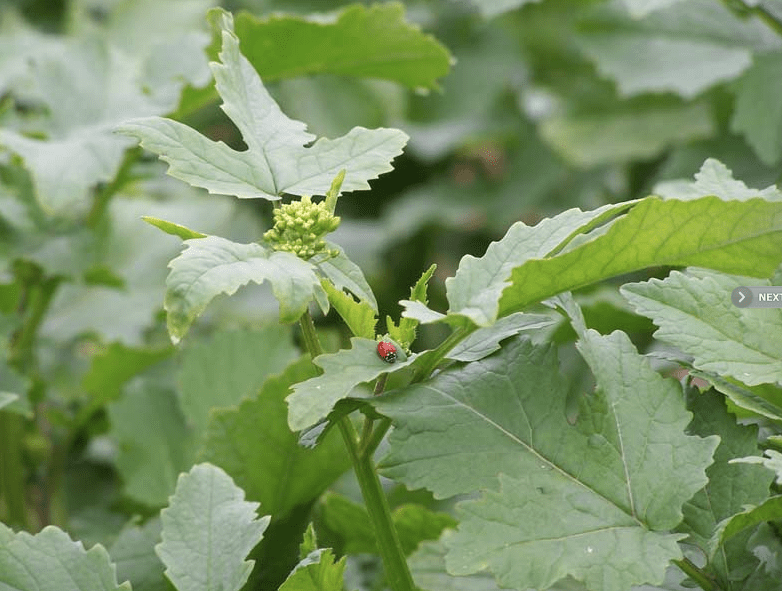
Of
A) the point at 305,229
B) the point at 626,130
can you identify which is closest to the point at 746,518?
the point at 305,229

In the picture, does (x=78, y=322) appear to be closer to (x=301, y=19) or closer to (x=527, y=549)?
(x=301, y=19)

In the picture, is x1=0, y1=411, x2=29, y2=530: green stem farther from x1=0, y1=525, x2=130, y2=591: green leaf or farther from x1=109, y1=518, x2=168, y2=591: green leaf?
x1=0, y1=525, x2=130, y2=591: green leaf

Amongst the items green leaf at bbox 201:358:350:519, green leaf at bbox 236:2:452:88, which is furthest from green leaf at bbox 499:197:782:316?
green leaf at bbox 236:2:452:88

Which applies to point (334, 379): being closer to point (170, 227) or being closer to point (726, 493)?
point (170, 227)

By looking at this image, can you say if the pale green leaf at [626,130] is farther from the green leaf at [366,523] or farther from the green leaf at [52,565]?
the green leaf at [52,565]

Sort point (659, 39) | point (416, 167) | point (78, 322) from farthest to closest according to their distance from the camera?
point (416, 167) < point (659, 39) < point (78, 322)

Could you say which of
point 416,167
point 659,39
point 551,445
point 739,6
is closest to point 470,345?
point 551,445
